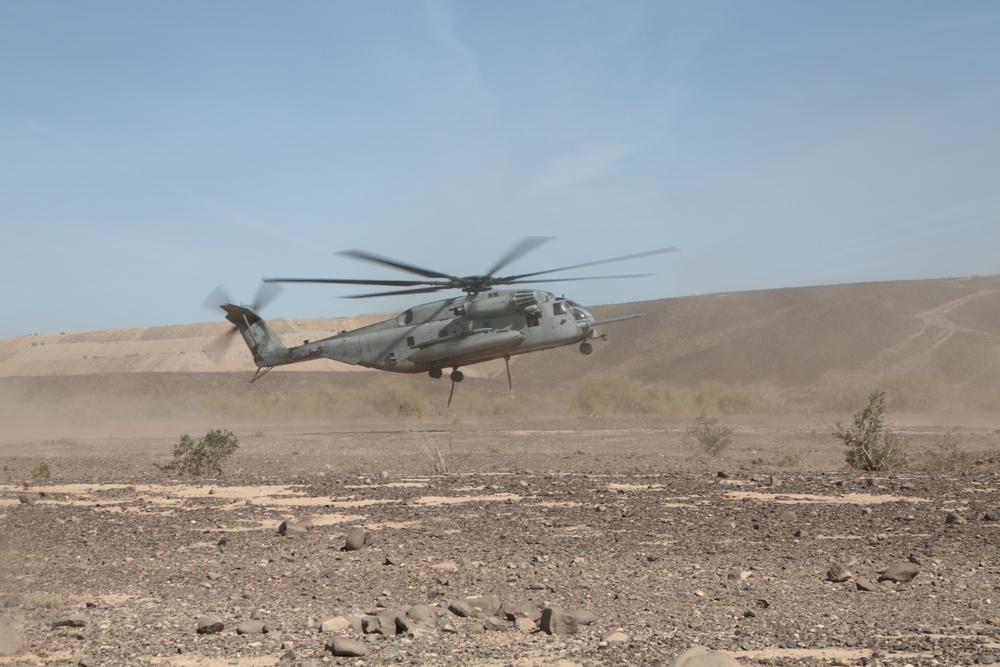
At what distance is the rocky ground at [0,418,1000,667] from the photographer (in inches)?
284

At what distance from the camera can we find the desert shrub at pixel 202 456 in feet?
66.8

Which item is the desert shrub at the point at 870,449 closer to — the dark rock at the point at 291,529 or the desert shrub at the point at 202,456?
the dark rock at the point at 291,529

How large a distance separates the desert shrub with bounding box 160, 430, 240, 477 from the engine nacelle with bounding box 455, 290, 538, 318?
10525 millimetres

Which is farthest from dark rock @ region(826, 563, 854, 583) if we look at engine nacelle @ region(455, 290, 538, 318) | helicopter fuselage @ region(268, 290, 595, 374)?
engine nacelle @ region(455, 290, 538, 318)

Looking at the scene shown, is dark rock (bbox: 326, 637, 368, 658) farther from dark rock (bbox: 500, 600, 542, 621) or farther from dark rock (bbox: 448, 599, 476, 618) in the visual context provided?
dark rock (bbox: 500, 600, 542, 621)

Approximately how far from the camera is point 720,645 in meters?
7.01

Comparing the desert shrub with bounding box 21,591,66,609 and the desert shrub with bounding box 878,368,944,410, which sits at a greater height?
the desert shrub with bounding box 878,368,944,410

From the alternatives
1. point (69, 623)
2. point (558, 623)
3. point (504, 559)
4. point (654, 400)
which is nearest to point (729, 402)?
point (654, 400)

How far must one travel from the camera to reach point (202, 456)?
66.9ft

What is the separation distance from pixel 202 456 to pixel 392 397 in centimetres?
3333

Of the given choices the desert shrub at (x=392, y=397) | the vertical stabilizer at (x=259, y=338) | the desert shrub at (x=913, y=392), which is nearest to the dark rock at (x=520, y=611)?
the vertical stabilizer at (x=259, y=338)

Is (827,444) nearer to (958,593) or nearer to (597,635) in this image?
(958,593)

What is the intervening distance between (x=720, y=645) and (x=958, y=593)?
9.75 feet

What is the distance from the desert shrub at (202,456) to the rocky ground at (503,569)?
172cm
